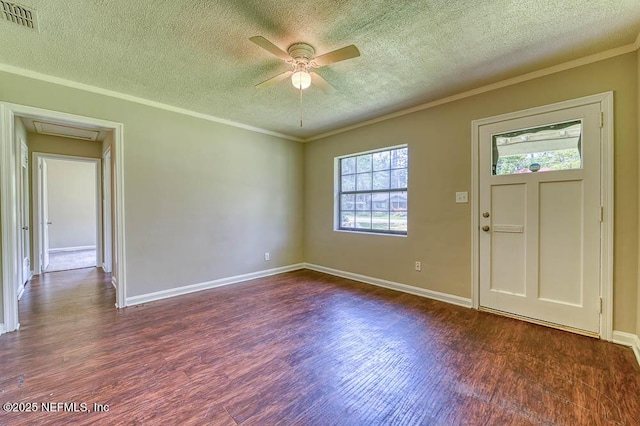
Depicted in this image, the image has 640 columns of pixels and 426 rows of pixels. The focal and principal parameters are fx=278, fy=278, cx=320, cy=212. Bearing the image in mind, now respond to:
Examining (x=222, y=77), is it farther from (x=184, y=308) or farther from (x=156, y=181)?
(x=184, y=308)

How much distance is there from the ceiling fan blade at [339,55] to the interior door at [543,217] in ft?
6.31

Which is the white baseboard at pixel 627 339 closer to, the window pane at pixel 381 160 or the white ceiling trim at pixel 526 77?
the white ceiling trim at pixel 526 77

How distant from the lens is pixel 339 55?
204cm

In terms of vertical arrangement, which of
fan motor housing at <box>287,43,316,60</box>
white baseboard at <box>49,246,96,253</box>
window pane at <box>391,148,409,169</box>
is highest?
fan motor housing at <box>287,43,316,60</box>

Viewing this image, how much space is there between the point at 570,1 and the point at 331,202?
3544 millimetres

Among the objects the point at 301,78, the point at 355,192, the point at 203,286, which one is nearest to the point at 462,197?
the point at 355,192

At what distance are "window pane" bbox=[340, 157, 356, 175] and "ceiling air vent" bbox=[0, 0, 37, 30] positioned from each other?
3.76 m

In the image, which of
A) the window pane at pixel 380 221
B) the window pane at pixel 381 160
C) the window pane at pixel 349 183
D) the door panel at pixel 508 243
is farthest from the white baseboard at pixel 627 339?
the window pane at pixel 349 183

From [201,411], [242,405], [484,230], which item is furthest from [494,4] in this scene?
[201,411]

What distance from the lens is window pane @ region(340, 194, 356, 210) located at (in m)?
4.66

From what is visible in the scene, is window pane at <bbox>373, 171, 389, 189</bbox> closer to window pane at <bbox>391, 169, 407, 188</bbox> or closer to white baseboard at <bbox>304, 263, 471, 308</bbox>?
window pane at <bbox>391, 169, 407, 188</bbox>

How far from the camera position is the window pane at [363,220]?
14.5ft

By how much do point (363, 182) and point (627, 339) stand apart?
10.7ft

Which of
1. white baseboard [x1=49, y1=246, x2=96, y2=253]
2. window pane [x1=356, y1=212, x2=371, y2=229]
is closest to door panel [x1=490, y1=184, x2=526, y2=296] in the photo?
window pane [x1=356, y1=212, x2=371, y2=229]
